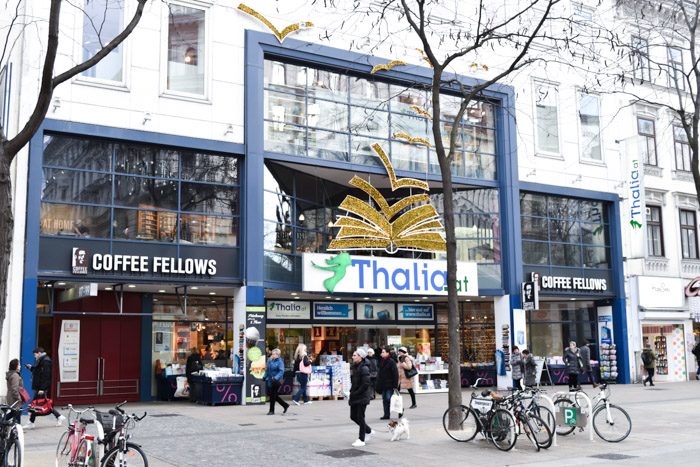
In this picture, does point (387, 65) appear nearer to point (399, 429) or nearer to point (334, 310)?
point (334, 310)

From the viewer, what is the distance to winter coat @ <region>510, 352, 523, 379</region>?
24.4 m

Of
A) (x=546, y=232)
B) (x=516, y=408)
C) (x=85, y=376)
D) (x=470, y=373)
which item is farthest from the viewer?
(x=546, y=232)

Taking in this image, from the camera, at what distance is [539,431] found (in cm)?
1305

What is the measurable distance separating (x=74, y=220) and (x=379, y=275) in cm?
981

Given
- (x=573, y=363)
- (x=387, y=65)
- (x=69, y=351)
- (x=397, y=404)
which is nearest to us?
(x=397, y=404)

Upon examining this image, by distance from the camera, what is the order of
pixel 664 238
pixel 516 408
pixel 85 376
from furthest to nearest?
pixel 664 238 < pixel 85 376 < pixel 516 408

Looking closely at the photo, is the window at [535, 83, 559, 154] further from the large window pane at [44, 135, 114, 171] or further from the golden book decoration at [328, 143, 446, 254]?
the large window pane at [44, 135, 114, 171]

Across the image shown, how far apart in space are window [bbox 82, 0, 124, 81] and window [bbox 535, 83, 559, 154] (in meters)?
16.3

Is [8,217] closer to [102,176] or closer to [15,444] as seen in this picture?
[15,444]

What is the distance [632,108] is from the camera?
1300 inches

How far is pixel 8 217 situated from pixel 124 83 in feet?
40.3

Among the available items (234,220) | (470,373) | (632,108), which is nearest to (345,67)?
(234,220)

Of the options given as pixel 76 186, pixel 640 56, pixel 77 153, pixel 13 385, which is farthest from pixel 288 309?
pixel 640 56

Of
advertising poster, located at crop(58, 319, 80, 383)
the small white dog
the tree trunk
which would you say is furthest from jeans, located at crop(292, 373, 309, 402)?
the tree trunk
